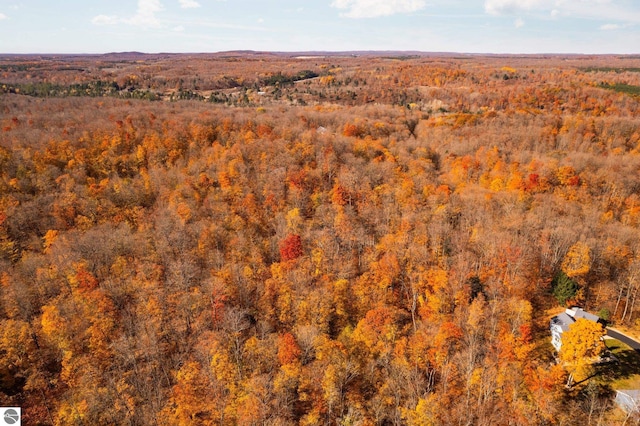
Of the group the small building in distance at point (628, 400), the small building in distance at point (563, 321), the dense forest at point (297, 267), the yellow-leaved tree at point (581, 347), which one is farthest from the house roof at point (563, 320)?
the small building in distance at point (628, 400)

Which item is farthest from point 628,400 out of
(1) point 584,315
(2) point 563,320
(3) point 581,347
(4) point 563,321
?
(1) point 584,315

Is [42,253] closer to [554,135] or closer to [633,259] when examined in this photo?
[633,259]

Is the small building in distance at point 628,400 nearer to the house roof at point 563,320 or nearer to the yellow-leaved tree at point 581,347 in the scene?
the yellow-leaved tree at point 581,347

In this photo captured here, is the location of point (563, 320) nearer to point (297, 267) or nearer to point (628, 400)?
point (628, 400)

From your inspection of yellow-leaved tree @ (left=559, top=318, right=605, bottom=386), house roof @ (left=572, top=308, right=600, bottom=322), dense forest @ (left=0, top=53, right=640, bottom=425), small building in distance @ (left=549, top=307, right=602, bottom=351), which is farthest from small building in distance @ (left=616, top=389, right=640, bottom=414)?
house roof @ (left=572, top=308, right=600, bottom=322)

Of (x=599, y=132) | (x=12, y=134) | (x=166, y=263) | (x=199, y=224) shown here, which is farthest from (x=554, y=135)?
(x=12, y=134)
